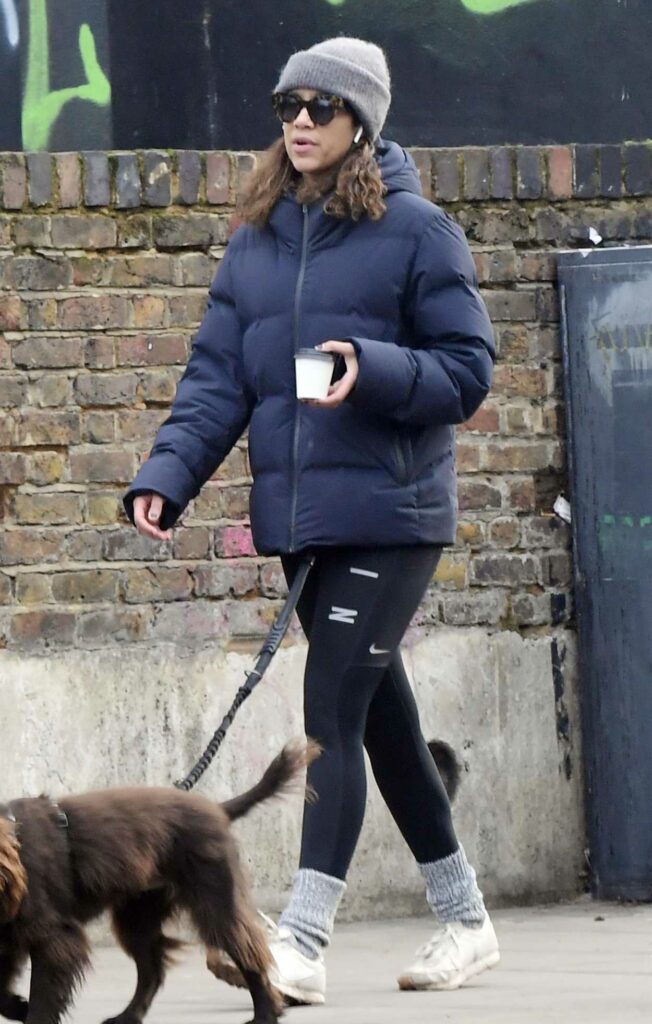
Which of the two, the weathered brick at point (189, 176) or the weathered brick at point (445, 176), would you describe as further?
the weathered brick at point (445, 176)

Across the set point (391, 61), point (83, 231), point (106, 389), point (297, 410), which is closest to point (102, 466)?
point (106, 389)

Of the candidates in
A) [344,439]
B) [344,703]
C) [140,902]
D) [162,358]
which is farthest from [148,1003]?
[162,358]

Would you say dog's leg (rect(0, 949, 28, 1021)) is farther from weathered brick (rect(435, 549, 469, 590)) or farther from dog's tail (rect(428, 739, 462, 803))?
weathered brick (rect(435, 549, 469, 590))

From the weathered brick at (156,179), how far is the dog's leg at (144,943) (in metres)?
2.48

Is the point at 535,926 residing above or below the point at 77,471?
below

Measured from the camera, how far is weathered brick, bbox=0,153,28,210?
5965mm

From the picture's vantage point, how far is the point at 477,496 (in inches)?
254

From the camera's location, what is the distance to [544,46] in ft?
22.6

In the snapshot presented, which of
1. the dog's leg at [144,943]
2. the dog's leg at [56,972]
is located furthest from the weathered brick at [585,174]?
the dog's leg at [56,972]

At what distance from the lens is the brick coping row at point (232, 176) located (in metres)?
6.01

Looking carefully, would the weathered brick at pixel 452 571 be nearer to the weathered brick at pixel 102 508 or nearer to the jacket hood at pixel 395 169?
the weathered brick at pixel 102 508

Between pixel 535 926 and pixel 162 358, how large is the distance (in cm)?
202

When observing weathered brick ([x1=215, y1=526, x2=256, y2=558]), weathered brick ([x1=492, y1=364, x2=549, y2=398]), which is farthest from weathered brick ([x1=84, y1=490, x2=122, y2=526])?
weathered brick ([x1=492, y1=364, x2=549, y2=398])

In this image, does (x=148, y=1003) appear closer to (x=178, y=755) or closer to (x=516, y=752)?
(x=178, y=755)
